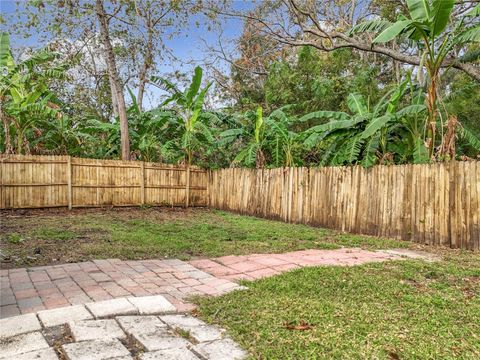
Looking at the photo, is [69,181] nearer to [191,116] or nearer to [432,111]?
[191,116]

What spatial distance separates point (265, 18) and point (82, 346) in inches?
539

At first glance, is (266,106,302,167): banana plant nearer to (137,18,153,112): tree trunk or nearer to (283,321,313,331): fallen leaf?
(137,18,153,112): tree trunk

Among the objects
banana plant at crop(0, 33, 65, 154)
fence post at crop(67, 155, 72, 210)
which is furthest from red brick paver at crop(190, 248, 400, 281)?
banana plant at crop(0, 33, 65, 154)

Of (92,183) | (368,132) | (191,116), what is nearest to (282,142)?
(191,116)

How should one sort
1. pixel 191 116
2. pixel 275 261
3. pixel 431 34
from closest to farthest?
pixel 275 261
pixel 431 34
pixel 191 116

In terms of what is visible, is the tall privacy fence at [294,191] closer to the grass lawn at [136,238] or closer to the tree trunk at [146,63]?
the grass lawn at [136,238]

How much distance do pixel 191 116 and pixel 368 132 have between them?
20.6 feet

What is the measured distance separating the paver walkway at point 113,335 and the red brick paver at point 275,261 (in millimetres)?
1373

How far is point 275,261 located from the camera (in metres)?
5.00

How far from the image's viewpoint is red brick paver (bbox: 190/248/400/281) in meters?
4.41

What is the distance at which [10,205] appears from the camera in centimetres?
971

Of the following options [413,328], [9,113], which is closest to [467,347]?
[413,328]

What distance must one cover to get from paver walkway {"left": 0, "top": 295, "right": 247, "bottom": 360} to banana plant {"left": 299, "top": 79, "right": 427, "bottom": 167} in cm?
593

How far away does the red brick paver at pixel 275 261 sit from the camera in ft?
14.5
